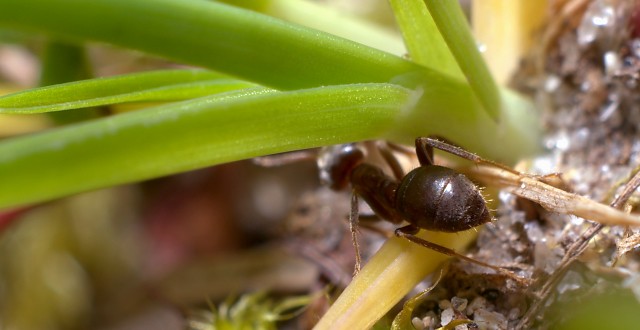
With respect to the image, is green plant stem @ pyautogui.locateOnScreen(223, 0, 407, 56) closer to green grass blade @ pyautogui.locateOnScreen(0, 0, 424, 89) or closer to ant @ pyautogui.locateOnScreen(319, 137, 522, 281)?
ant @ pyautogui.locateOnScreen(319, 137, 522, 281)

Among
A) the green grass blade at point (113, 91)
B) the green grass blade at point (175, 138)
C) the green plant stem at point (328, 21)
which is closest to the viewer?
the green grass blade at point (175, 138)

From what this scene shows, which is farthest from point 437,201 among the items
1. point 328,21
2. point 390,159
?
point 328,21

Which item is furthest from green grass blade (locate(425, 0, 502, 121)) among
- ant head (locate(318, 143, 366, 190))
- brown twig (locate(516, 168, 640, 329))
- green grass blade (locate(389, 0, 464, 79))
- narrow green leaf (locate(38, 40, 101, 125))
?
narrow green leaf (locate(38, 40, 101, 125))

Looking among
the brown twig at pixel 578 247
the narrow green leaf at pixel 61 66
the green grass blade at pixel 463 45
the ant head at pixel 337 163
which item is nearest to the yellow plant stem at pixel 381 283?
the brown twig at pixel 578 247

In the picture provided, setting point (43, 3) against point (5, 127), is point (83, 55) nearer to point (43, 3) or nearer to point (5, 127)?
point (5, 127)

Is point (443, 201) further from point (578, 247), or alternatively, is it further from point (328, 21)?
point (328, 21)

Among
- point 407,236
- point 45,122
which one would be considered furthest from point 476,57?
point 45,122

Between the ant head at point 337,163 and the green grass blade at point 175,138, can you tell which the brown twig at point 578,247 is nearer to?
the green grass blade at point 175,138
